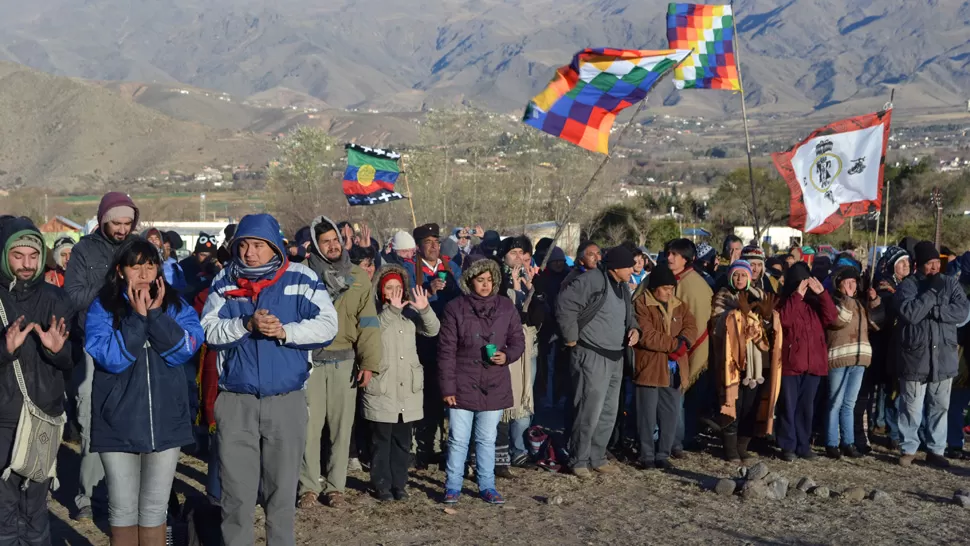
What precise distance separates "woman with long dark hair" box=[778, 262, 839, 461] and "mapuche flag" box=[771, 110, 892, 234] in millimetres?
1264

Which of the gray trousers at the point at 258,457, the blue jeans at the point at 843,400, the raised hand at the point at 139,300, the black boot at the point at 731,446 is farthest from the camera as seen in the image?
the blue jeans at the point at 843,400

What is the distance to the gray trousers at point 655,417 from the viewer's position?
902cm

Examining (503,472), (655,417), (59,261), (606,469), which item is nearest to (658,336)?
(655,417)

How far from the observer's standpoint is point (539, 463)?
9133mm

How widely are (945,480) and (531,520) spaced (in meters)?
3.88

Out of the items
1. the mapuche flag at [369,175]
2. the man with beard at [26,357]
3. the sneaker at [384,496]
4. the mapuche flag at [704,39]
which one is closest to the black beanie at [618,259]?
the sneaker at [384,496]

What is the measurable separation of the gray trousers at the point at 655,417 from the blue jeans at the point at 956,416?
2.68 meters

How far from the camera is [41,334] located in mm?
5414

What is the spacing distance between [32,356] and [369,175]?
36.3 feet

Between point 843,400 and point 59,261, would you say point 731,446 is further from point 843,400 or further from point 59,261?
point 59,261

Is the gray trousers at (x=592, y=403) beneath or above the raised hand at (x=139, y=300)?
beneath

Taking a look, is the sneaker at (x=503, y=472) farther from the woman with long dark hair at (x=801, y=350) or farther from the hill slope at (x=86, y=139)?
the hill slope at (x=86, y=139)

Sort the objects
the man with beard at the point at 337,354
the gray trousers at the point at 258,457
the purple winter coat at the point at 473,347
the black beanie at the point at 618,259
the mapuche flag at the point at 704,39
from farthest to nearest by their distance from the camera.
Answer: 1. the mapuche flag at the point at 704,39
2. the black beanie at the point at 618,259
3. the purple winter coat at the point at 473,347
4. the man with beard at the point at 337,354
5. the gray trousers at the point at 258,457

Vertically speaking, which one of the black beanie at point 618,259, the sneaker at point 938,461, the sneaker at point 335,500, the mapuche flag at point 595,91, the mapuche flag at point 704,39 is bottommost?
the sneaker at point 335,500
